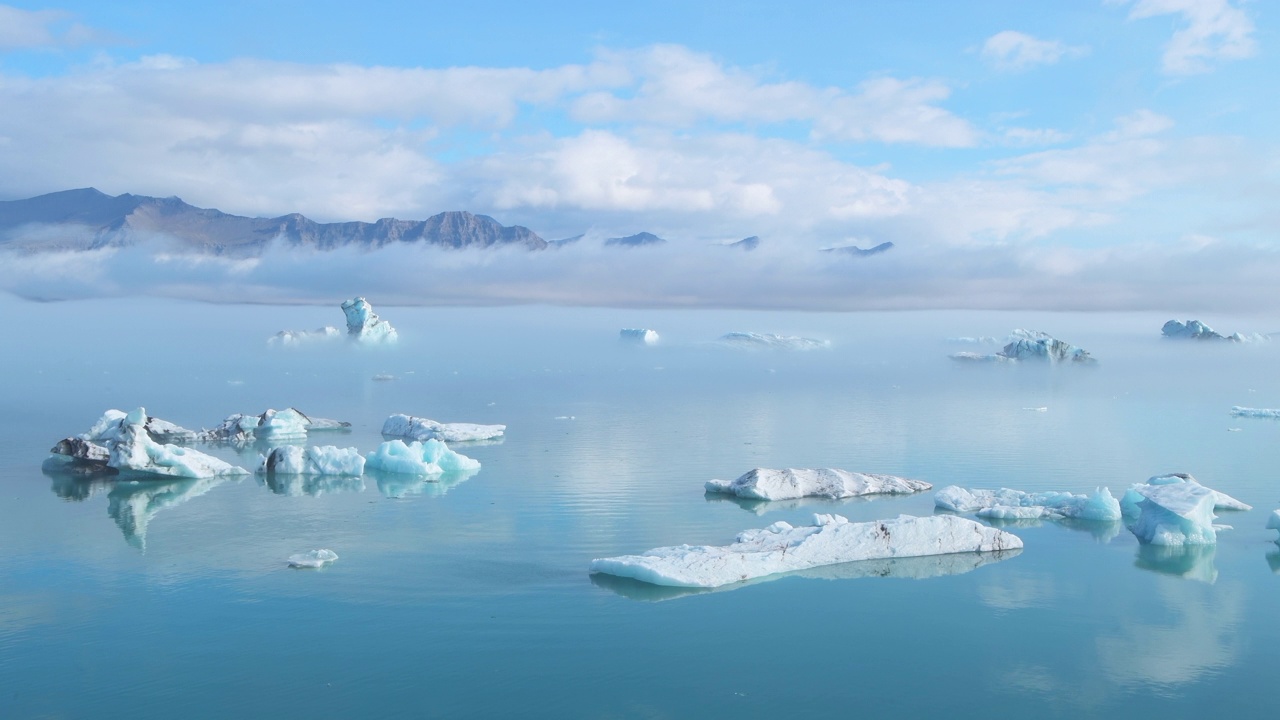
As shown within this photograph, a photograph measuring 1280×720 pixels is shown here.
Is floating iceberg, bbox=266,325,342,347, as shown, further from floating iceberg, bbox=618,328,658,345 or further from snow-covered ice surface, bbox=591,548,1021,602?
snow-covered ice surface, bbox=591,548,1021,602

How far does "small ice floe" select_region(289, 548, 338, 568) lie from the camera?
13.5 m

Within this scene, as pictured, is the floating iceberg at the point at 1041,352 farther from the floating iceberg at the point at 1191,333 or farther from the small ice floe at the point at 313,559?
the small ice floe at the point at 313,559

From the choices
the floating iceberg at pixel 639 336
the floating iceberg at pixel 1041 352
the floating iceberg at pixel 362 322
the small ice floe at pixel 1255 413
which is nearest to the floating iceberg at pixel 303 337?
the floating iceberg at pixel 362 322

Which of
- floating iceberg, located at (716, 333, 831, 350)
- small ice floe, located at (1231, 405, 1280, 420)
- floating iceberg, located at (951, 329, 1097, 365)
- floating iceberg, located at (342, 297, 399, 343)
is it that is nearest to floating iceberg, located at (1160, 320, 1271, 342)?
floating iceberg, located at (951, 329, 1097, 365)

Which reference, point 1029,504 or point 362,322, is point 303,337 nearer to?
point 362,322

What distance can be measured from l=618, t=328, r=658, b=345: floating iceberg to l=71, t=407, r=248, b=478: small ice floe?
223 feet

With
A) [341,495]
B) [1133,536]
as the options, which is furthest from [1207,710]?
[341,495]

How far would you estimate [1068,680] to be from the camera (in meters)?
9.98

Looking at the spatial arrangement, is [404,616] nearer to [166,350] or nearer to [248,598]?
[248,598]

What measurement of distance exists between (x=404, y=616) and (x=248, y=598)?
7.31 ft

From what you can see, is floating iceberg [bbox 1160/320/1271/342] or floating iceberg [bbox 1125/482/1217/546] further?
floating iceberg [bbox 1160/320/1271/342]

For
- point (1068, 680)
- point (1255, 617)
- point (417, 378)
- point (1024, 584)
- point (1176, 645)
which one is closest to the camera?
point (1068, 680)

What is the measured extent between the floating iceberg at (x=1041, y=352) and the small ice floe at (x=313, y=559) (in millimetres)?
62012

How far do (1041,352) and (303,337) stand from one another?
53684mm
